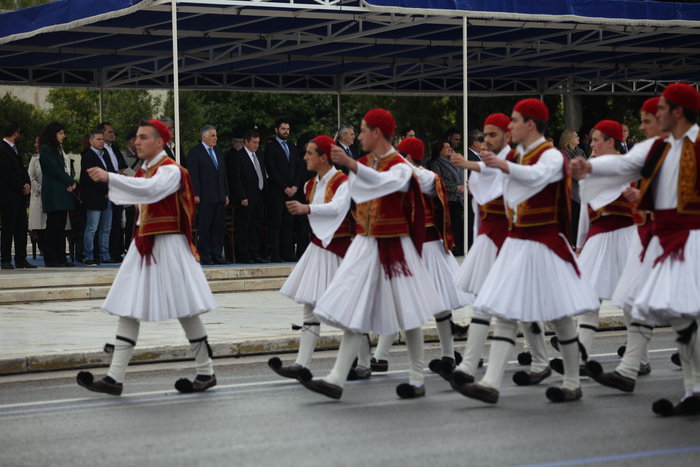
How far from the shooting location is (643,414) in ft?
29.6

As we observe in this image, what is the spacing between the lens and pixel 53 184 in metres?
19.1

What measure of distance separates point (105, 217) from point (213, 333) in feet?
21.1

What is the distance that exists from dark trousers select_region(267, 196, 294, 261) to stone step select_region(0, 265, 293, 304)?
1.62 m

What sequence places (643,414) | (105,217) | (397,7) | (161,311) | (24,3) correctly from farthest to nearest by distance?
1. (24,3)
2. (105,217)
3. (397,7)
4. (161,311)
5. (643,414)

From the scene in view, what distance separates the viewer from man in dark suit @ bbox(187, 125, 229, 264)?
19.7 metres

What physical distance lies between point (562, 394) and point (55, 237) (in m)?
11.4

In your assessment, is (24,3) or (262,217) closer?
(262,217)

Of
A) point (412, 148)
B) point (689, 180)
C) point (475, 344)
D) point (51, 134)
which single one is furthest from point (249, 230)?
point (689, 180)

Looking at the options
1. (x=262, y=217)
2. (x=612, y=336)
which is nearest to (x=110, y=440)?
(x=612, y=336)

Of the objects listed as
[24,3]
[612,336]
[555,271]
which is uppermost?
[24,3]

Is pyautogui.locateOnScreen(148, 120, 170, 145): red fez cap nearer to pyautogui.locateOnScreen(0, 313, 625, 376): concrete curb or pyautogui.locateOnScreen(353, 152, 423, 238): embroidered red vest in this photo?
pyautogui.locateOnScreen(353, 152, 423, 238): embroidered red vest

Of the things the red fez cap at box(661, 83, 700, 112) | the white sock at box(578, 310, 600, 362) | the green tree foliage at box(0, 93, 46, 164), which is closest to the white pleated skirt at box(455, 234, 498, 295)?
the white sock at box(578, 310, 600, 362)

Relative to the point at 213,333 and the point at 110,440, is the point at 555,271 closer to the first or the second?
the point at 110,440

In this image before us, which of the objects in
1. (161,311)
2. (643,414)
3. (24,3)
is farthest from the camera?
(24,3)
